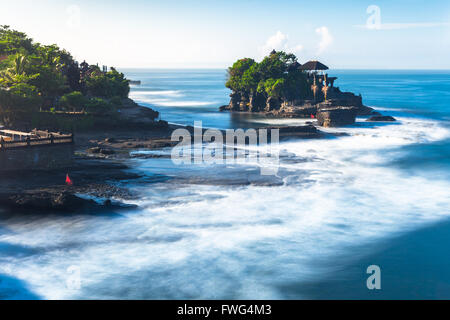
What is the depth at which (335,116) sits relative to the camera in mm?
58156

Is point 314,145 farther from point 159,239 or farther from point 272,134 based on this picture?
point 159,239

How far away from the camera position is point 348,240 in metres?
21.5

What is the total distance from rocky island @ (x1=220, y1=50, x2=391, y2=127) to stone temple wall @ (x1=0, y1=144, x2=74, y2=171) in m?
43.9

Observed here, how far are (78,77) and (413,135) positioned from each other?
4476cm

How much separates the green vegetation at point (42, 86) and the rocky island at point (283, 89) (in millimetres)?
23132

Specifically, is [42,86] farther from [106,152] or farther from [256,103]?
[256,103]

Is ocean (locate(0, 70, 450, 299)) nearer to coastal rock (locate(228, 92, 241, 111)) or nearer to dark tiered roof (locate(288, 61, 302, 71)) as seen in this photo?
dark tiered roof (locate(288, 61, 302, 71))

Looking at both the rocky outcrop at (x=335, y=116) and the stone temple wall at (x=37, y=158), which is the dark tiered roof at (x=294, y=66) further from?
the stone temple wall at (x=37, y=158)

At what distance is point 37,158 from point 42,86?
19344 mm

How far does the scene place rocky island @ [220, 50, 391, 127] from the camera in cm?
7212

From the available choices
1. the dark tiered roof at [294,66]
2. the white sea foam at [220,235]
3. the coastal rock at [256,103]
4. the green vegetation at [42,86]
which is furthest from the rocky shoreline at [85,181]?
the dark tiered roof at [294,66]

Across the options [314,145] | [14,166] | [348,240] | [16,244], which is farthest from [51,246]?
[314,145]

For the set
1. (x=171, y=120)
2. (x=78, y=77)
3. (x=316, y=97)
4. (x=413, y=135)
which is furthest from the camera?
(x=316, y=97)

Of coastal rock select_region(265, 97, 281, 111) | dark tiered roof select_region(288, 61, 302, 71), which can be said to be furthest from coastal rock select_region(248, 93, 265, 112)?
dark tiered roof select_region(288, 61, 302, 71)
